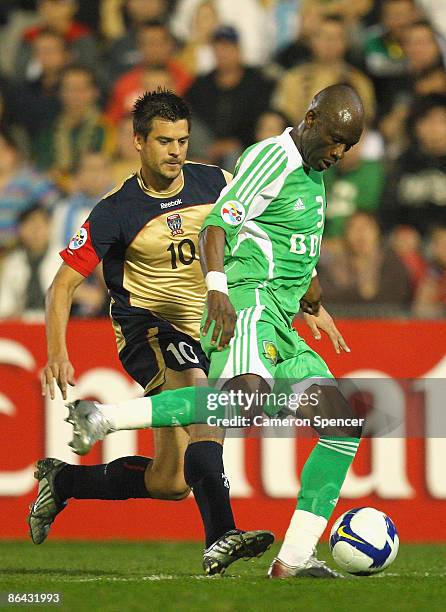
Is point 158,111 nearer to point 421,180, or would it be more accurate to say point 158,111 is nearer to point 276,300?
point 276,300

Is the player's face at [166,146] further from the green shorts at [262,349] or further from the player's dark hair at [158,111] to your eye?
the green shorts at [262,349]

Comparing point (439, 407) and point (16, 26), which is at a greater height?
point (16, 26)

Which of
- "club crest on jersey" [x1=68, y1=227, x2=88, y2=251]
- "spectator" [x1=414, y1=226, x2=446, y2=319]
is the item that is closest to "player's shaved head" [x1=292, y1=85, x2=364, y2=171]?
"club crest on jersey" [x1=68, y1=227, x2=88, y2=251]

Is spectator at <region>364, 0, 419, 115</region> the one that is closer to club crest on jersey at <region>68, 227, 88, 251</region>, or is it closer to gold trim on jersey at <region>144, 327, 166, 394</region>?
gold trim on jersey at <region>144, 327, 166, 394</region>

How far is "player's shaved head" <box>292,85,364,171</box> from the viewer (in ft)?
19.0

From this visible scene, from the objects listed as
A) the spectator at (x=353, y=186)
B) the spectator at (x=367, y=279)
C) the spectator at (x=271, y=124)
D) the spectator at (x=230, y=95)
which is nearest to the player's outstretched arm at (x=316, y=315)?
the spectator at (x=367, y=279)

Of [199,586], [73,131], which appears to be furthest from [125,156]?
[199,586]

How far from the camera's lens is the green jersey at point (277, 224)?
592 cm

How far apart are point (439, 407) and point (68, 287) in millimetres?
3795

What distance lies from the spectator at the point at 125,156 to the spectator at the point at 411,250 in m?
2.38

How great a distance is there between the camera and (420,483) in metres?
9.17

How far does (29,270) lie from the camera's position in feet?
34.4

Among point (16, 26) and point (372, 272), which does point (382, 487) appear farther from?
point (16, 26)

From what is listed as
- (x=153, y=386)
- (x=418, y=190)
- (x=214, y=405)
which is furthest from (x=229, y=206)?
(x=418, y=190)
